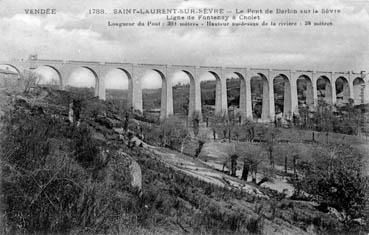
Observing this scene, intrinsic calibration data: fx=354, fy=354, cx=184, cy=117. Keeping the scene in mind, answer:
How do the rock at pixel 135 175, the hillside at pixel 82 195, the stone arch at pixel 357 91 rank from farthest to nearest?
the stone arch at pixel 357 91 < the rock at pixel 135 175 < the hillside at pixel 82 195

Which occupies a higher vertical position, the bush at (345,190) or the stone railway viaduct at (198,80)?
the stone railway viaduct at (198,80)

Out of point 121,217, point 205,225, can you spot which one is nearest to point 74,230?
point 121,217

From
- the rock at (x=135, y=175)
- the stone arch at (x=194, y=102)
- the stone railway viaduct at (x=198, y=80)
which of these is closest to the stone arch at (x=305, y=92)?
the stone railway viaduct at (x=198, y=80)

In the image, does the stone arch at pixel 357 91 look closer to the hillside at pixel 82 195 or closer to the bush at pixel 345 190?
the bush at pixel 345 190

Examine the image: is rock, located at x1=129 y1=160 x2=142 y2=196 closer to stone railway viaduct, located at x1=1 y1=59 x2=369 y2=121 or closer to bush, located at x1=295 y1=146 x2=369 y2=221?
bush, located at x1=295 y1=146 x2=369 y2=221

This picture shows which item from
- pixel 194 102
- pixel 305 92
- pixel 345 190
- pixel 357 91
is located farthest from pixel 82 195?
pixel 305 92

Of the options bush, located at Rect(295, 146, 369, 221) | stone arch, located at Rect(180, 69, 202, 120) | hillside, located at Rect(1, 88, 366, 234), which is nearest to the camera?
hillside, located at Rect(1, 88, 366, 234)

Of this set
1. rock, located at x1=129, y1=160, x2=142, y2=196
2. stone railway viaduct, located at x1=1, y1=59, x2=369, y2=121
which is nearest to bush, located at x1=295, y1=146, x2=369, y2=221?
rock, located at x1=129, y1=160, x2=142, y2=196
